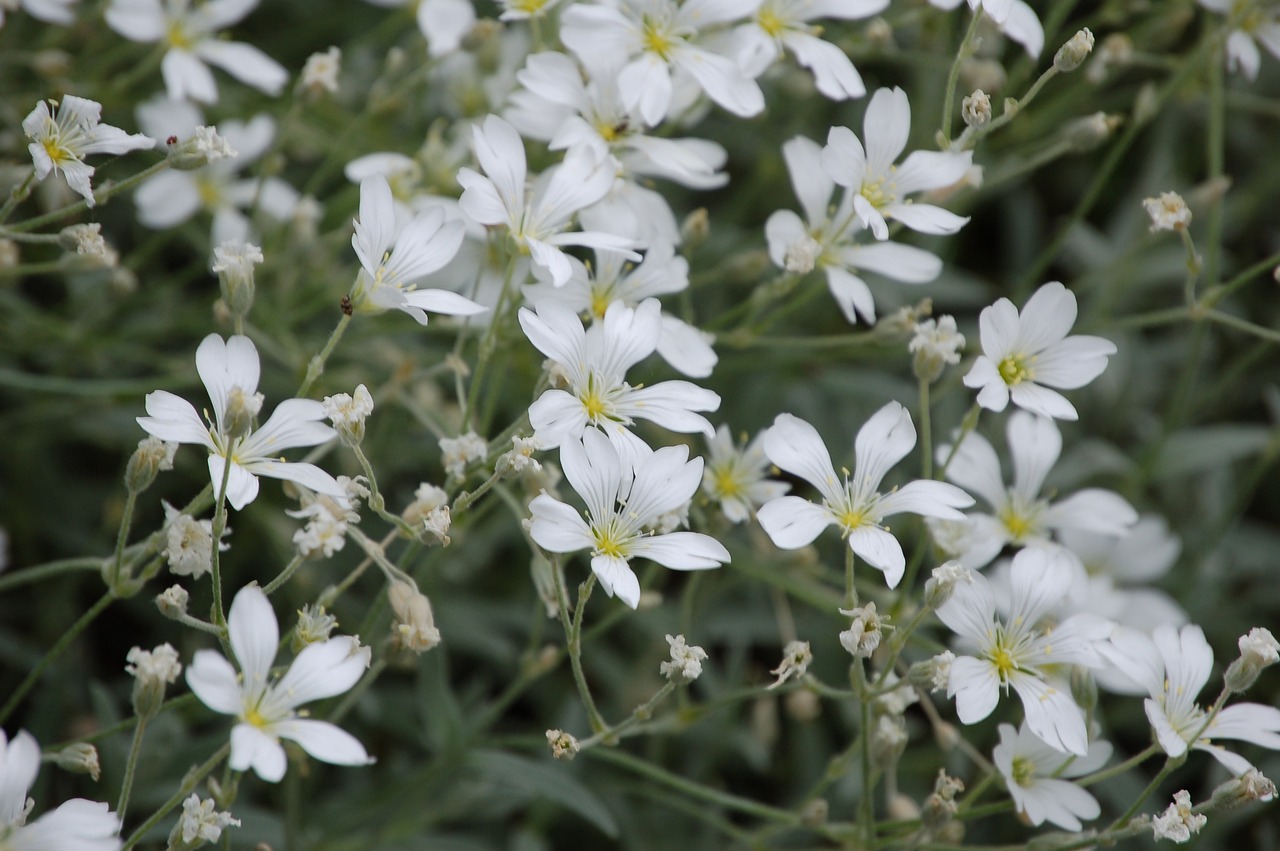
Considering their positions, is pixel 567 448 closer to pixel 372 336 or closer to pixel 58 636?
pixel 372 336

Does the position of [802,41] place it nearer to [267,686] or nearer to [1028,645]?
[1028,645]

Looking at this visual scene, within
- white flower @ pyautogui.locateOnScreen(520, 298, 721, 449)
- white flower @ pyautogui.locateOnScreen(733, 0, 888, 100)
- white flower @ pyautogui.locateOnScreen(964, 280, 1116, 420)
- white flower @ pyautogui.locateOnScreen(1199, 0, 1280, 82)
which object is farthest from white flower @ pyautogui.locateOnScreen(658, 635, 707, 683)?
white flower @ pyautogui.locateOnScreen(1199, 0, 1280, 82)

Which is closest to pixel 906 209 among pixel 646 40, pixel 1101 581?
pixel 646 40

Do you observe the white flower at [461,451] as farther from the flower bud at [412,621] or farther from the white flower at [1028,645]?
the white flower at [1028,645]

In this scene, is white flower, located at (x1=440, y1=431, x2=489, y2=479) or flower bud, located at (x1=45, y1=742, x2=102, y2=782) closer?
flower bud, located at (x1=45, y1=742, x2=102, y2=782)

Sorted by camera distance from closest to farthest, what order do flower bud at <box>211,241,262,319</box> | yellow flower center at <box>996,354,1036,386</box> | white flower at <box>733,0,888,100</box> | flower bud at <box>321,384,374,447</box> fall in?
1. flower bud at <box>321,384,374,447</box>
2. flower bud at <box>211,241,262,319</box>
3. yellow flower center at <box>996,354,1036,386</box>
4. white flower at <box>733,0,888,100</box>

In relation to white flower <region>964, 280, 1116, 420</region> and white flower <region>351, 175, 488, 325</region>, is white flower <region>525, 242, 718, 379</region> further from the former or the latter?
white flower <region>964, 280, 1116, 420</region>

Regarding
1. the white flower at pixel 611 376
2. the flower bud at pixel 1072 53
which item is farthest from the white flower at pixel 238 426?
the flower bud at pixel 1072 53
